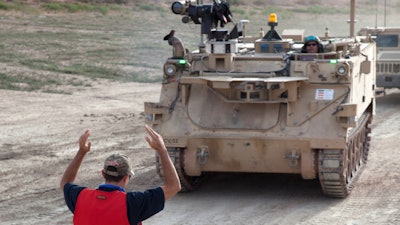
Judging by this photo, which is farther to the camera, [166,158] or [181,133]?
[181,133]

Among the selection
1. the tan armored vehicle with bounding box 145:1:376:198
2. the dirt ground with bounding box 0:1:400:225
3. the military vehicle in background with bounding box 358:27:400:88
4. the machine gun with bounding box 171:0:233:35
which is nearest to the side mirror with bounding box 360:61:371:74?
the tan armored vehicle with bounding box 145:1:376:198

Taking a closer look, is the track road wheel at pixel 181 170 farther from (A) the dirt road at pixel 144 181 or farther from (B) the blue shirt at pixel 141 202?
(B) the blue shirt at pixel 141 202

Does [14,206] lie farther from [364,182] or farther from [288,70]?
[364,182]

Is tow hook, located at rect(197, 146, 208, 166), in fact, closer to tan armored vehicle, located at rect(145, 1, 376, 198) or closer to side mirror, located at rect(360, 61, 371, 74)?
tan armored vehicle, located at rect(145, 1, 376, 198)

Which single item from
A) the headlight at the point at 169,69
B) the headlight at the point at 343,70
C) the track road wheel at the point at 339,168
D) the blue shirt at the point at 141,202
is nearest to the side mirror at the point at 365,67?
the track road wheel at the point at 339,168

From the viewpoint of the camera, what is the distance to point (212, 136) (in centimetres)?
1191

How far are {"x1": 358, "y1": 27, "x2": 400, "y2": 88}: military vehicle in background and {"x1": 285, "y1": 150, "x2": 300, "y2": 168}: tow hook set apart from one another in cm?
1034

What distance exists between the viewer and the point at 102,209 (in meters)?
6.20

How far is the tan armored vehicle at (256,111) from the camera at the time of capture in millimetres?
11734

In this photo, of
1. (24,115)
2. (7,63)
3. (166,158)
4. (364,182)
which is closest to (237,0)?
(7,63)

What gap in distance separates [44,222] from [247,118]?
111 inches

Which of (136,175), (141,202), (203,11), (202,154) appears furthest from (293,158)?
(141,202)

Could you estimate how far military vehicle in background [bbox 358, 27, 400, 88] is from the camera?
21.6 meters

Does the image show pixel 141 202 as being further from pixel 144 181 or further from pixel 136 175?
pixel 136 175
